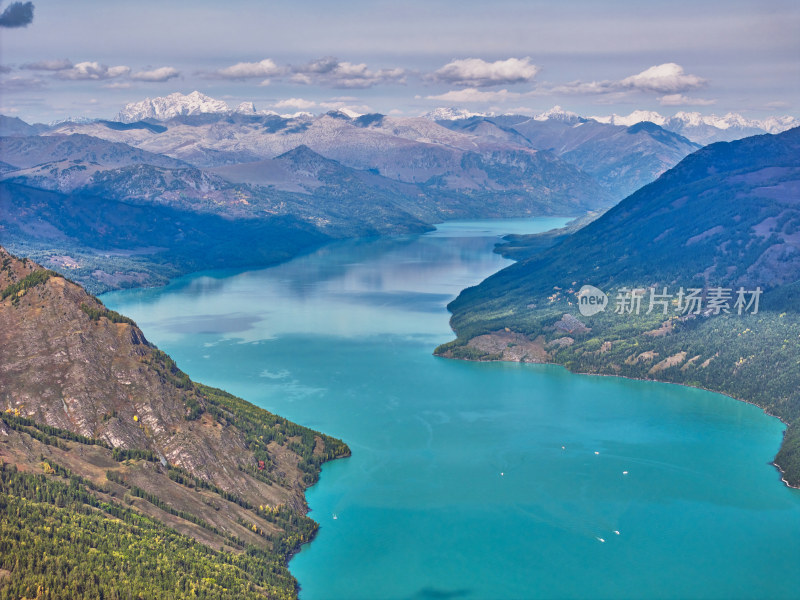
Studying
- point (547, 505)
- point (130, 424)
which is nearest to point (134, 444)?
point (130, 424)

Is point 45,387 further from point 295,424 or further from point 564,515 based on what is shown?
point 564,515

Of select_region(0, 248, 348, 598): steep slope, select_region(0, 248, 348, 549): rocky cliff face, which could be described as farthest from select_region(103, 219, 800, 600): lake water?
select_region(0, 248, 348, 549): rocky cliff face

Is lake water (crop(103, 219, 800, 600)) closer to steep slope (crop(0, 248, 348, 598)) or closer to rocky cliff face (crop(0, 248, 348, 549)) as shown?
steep slope (crop(0, 248, 348, 598))

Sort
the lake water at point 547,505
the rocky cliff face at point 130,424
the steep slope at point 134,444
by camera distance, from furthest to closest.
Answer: the rocky cliff face at point 130,424
the lake water at point 547,505
the steep slope at point 134,444

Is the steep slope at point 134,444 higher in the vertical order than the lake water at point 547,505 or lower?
higher

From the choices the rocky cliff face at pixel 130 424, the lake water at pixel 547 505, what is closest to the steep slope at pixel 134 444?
the rocky cliff face at pixel 130 424

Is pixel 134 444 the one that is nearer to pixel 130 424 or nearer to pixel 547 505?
pixel 130 424

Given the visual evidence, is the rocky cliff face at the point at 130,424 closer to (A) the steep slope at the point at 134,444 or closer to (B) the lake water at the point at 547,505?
(A) the steep slope at the point at 134,444

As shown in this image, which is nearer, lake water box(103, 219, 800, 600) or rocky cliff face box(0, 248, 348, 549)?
lake water box(103, 219, 800, 600)

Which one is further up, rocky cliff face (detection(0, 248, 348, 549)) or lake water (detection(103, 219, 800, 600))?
rocky cliff face (detection(0, 248, 348, 549))

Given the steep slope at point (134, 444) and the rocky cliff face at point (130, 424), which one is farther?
the rocky cliff face at point (130, 424)
